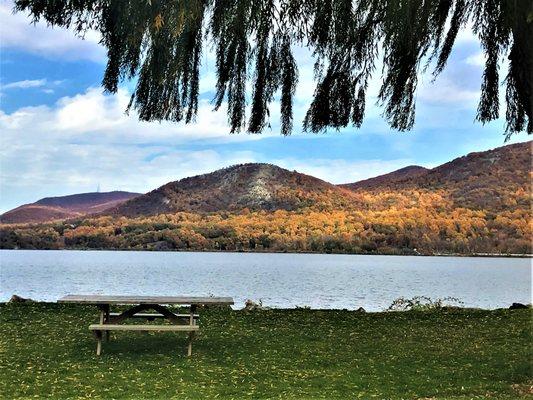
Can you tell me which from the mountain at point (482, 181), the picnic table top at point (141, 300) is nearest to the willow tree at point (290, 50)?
the picnic table top at point (141, 300)

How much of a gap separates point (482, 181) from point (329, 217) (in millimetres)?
15232

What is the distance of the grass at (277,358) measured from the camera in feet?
17.1

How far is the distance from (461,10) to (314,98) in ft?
5.97

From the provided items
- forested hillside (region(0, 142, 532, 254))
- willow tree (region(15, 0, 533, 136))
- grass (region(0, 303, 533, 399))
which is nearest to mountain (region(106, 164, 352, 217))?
forested hillside (region(0, 142, 532, 254))

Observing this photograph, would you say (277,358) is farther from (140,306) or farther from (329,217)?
(329,217)

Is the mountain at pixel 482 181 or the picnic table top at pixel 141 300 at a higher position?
the mountain at pixel 482 181

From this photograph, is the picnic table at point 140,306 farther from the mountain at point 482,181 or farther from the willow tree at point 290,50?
the mountain at point 482,181

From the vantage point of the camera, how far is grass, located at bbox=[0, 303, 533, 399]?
17.1 feet

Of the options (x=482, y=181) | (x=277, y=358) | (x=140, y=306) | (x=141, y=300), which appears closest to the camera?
(x=277, y=358)

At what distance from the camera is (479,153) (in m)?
A: 69.9

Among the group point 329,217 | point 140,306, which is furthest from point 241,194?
point 140,306

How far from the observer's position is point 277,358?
21.3 feet

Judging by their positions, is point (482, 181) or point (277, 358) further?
point (482, 181)

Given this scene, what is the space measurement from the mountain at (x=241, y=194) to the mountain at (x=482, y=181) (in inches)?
218
